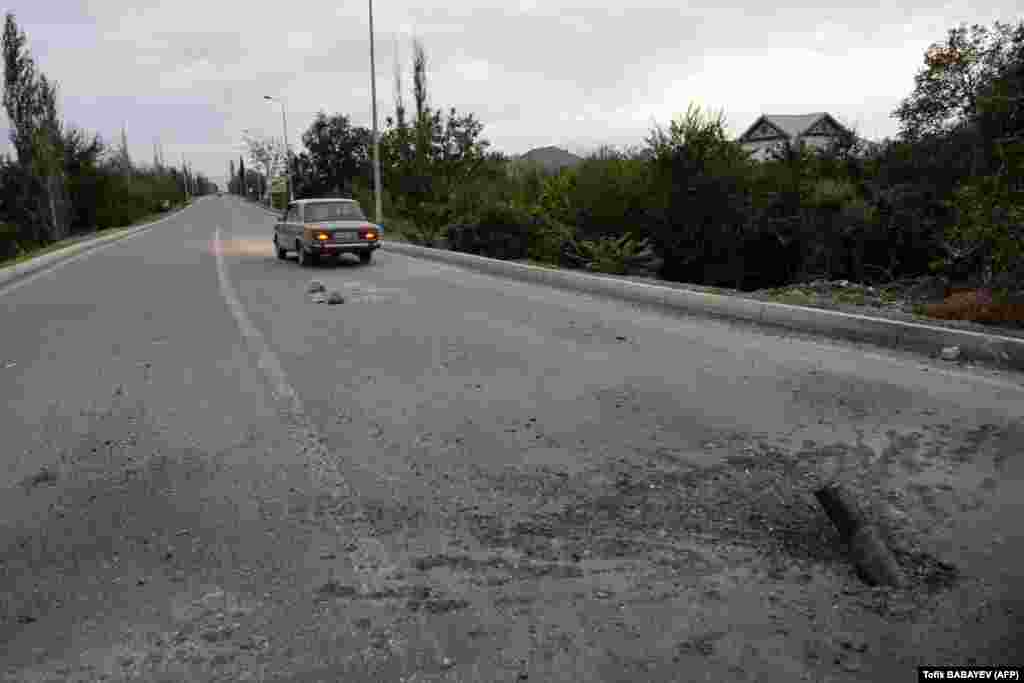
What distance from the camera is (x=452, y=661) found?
2.49 metres

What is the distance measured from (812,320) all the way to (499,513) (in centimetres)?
615

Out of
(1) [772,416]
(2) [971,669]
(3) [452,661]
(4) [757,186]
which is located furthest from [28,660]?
(4) [757,186]

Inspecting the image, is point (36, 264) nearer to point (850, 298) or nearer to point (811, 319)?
point (811, 319)

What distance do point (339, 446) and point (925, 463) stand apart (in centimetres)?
360

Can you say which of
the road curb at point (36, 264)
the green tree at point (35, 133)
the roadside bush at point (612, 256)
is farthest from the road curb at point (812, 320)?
the green tree at point (35, 133)

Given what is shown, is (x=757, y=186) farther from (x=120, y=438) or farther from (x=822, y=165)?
(x=120, y=438)

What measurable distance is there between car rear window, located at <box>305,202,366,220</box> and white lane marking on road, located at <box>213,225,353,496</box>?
743cm

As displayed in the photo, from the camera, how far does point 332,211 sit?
17719 millimetres

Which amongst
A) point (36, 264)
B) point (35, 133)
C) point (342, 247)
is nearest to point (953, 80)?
point (342, 247)

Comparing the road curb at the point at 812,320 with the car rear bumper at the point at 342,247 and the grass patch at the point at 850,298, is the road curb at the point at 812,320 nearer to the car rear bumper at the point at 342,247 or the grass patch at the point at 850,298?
the grass patch at the point at 850,298

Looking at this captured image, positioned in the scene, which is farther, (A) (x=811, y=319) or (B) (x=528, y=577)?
(A) (x=811, y=319)

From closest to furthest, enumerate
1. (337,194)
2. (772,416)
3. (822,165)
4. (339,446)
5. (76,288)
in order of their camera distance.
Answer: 1. (339,446)
2. (772,416)
3. (76,288)
4. (822,165)
5. (337,194)

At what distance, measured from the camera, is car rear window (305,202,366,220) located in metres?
17.5

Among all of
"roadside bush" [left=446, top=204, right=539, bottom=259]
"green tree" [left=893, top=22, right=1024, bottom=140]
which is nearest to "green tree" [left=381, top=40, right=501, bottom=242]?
"roadside bush" [left=446, top=204, right=539, bottom=259]
